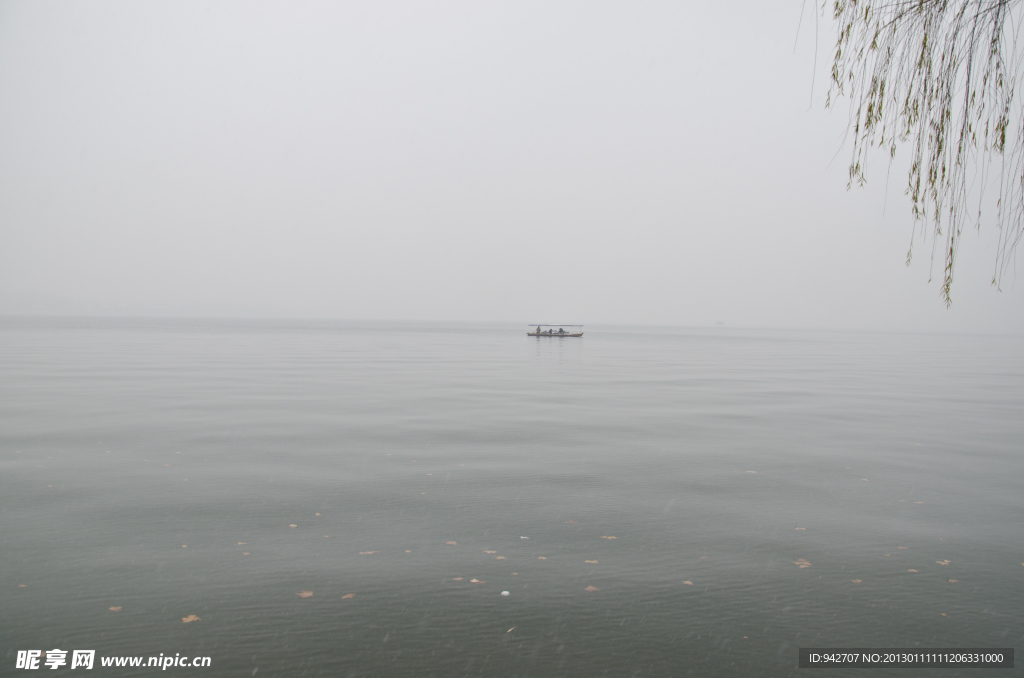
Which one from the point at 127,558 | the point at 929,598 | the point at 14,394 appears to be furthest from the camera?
the point at 14,394

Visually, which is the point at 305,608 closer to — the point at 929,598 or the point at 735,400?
the point at 929,598

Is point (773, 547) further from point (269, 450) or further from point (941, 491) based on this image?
point (269, 450)

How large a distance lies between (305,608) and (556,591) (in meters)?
2.22

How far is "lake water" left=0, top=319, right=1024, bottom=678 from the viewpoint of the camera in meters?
5.67

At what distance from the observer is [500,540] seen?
26.5ft

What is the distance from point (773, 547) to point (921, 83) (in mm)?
4917

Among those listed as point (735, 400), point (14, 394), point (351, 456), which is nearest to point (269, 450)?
point (351, 456)

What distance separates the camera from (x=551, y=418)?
18.3 m

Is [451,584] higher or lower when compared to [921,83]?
lower

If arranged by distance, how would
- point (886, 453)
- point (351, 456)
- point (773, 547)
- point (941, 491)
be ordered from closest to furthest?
point (773, 547)
point (941, 491)
point (351, 456)
point (886, 453)

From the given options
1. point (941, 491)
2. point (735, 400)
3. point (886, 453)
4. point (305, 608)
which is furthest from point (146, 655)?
point (735, 400)

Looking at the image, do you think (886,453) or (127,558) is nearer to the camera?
(127,558)

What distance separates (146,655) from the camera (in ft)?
17.7

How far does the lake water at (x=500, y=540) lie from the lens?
5672 millimetres
